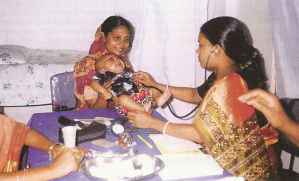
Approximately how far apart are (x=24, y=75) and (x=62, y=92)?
2.93ft

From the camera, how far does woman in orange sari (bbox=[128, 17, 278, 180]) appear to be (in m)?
1.33

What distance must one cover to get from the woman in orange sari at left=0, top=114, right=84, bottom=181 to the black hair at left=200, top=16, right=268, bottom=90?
925mm

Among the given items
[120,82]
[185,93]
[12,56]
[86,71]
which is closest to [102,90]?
[120,82]

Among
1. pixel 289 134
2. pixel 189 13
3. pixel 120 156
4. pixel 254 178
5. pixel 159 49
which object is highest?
pixel 189 13

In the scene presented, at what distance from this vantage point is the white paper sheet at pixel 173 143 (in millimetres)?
1272

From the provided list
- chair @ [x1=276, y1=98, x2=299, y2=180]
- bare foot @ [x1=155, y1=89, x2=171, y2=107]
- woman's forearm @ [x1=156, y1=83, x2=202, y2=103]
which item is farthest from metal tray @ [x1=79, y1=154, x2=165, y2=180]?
woman's forearm @ [x1=156, y1=83, x2=202, y2=103]

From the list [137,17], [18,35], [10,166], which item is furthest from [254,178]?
[18,35]

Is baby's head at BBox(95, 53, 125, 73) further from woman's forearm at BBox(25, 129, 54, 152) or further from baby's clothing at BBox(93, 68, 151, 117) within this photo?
woman's forearm at BBox(25, 129, 54, 152)

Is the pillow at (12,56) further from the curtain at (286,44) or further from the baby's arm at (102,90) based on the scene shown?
the curtain at (286,44)

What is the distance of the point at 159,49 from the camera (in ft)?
9.07

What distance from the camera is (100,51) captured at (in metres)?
2.48

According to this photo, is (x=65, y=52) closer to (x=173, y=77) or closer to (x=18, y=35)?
(x=18, y=35)

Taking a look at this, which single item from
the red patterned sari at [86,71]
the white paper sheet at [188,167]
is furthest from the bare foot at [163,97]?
the white paper sheet at [188,167]

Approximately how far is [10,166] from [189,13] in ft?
6.31
